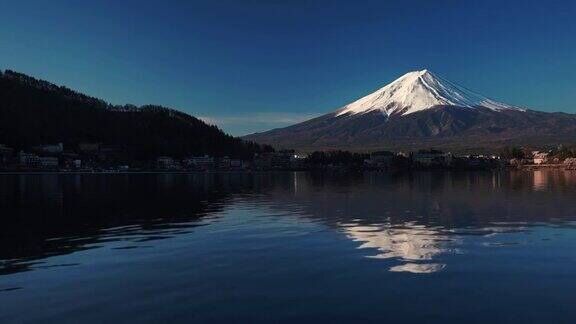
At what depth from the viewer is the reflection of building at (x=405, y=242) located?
1888 centimetres

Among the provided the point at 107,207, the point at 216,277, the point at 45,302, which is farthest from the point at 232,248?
the point at 107,207

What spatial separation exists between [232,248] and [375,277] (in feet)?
27.3

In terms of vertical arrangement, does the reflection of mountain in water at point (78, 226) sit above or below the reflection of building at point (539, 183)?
above

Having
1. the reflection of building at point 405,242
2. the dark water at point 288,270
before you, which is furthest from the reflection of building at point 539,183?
the reflection of building at point 405,242

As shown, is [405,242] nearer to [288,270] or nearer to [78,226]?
[288,270]

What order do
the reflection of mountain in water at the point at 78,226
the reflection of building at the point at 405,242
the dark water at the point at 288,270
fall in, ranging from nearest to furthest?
the dark water at the point at 288,270 → the reflection of building at the point at 405,242 → the reflection of mountain in water at the point at 78,226

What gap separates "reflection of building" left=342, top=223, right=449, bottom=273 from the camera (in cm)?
1888

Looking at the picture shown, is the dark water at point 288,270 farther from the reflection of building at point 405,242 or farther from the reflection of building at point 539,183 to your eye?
the reflection of building at point 539,183

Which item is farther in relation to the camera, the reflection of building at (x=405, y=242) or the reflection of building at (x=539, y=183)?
the reflection of building at (x=539, y=183)

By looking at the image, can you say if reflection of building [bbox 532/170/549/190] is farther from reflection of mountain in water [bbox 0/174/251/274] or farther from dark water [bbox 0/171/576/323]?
reflection of mountain in water [bbox 0/174/251/274]

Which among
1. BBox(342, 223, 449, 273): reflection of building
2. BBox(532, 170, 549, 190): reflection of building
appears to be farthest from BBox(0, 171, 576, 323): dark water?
BBox(532, 170, 549, 190): reflection of building

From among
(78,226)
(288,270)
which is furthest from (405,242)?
(78,226)

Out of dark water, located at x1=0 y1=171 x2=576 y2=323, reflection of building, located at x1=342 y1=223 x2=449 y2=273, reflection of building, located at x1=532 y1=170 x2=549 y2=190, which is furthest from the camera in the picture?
reflection of building, located at x1=532 y1=170 x2=549 y2=190

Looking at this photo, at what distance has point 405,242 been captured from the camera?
24125mm
